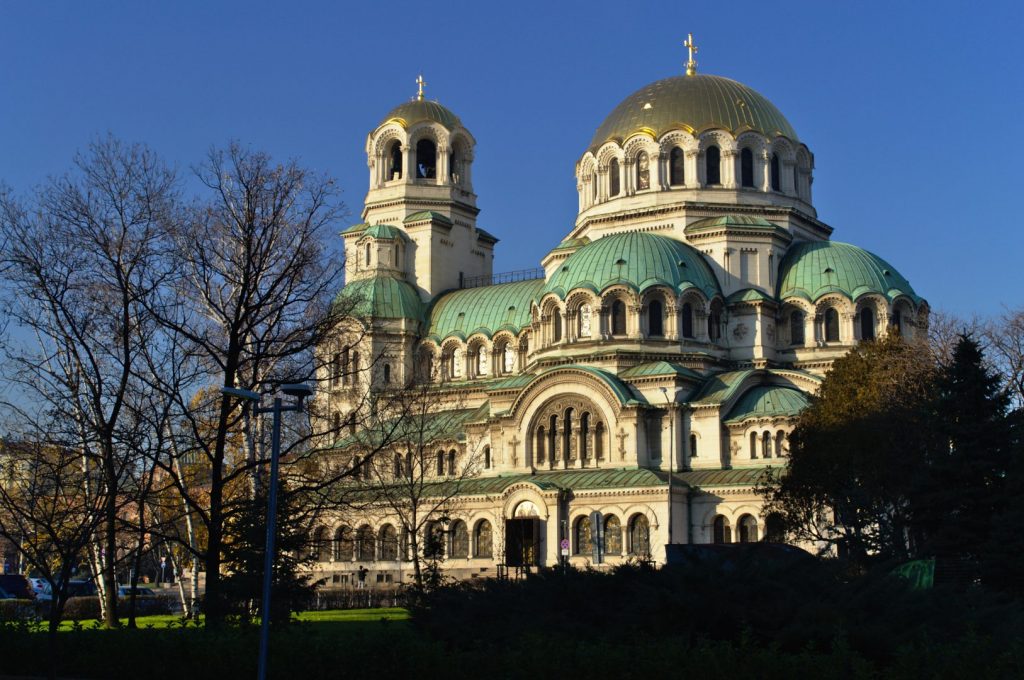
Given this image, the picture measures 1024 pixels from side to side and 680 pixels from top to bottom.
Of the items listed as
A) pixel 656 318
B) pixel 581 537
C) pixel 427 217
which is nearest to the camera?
pixel 581 537

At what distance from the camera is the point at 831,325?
5719cm

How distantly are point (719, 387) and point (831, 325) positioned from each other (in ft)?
23.5

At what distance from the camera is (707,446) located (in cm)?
5269

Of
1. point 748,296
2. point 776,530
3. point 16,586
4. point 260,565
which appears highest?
point 748,296

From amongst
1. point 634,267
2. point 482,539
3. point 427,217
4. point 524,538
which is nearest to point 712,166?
point 634,267

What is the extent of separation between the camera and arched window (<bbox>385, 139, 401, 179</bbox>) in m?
69.2

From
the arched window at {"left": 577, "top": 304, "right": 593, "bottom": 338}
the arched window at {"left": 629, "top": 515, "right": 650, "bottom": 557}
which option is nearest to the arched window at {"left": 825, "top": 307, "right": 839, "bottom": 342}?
the arched window at {"left": 577, "top": 304, "right": 593, "bottom": 338}

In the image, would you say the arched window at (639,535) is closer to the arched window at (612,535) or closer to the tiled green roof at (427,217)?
the arched window at (612,535)

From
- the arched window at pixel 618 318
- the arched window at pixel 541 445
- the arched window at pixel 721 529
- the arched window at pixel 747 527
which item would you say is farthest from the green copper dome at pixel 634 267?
the arched window at pixel 747 527

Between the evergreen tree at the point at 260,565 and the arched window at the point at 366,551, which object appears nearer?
the evergreen tree at the point at 260,565

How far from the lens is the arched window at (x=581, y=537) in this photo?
51281 mm

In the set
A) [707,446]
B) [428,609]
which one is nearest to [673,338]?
[707,446]

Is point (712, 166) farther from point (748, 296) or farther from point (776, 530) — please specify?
point (776, 530)

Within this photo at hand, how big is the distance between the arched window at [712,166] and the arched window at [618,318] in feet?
31.1
